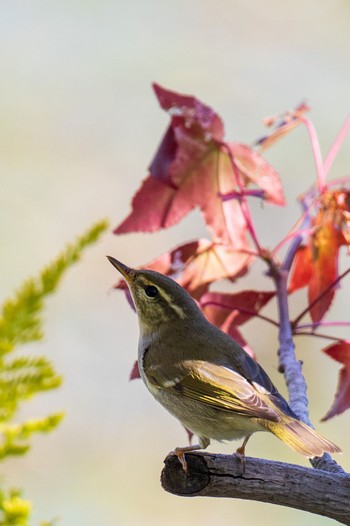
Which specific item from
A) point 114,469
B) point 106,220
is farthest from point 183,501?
point 106,220

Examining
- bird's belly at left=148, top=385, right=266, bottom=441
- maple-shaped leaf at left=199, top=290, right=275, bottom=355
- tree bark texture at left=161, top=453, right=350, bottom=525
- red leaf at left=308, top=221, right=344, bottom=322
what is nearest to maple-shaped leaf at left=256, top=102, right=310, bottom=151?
red leaf at left=308, top=221, right=344, bottom=322

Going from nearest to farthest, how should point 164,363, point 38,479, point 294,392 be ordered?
point 294,392 → point 164,363 → point 38,479

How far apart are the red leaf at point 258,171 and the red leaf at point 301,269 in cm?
15

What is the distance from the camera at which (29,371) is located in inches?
44.8

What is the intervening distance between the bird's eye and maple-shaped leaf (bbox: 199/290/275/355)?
134 millimetres

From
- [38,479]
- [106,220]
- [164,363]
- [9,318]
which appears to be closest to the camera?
[9,318]

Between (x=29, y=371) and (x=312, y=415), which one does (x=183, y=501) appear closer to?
(x=312, y=415)

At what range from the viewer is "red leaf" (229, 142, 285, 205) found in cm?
169

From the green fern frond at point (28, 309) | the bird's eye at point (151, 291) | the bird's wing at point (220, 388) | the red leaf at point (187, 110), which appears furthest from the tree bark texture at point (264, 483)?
the red leaf at point (187, 110)

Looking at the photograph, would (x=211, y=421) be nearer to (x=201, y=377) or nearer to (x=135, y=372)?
(x=201, y=377)

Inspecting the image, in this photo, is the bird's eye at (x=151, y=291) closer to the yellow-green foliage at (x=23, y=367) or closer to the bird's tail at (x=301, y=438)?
the bird's tail at (x=301, y=438)

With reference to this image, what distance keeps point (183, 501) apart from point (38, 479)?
665 mm

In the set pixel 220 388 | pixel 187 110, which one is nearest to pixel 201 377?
pixel 220 388

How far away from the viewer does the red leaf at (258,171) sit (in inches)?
66.6
